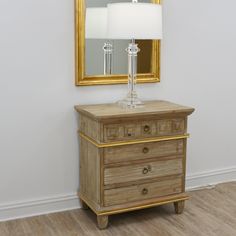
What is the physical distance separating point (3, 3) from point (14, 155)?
3.29ft

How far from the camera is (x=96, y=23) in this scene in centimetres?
300

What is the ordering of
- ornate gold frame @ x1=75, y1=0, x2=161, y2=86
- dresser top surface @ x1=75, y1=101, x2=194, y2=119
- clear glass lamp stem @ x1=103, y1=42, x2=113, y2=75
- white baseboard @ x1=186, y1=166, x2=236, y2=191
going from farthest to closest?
white baseboard @ x1=186, y1=166, x2=236, y2=191 → clear glass lamp stem @ x1=103, y1=42, x2=113, y2=75 → ornate gold frame @ x1=75, y1=0, x2=161, y2=86 → dresser top surface @ x1=75, y1=101, x2=194, y2=119

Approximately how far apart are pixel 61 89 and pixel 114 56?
454 millimetres

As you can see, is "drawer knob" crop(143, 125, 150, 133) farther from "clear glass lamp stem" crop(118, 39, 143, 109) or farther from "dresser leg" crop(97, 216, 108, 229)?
"dresser leg" crop(97, 216, 108, 229)

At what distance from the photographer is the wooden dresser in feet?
9.04

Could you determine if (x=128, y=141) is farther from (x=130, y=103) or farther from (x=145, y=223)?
(x=145, y=223)

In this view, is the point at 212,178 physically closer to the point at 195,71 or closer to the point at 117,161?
the point at 195,71

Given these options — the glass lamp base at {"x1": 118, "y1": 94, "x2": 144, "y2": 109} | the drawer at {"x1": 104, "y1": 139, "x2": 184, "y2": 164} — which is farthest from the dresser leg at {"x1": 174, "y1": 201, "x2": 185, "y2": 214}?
the glass lamp base at {"x1": 118, "y1": 94, "x2": 144, "y2": 109}

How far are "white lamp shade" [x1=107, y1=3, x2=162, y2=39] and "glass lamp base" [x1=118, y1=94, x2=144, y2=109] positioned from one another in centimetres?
44

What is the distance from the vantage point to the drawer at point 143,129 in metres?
2.74

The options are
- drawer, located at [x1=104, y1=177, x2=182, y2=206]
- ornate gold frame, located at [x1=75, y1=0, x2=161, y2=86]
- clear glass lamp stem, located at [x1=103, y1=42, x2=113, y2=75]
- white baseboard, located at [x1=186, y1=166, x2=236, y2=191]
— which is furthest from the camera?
white baseboard, located at [x1=186, y1=166, x2=236, y2=191]

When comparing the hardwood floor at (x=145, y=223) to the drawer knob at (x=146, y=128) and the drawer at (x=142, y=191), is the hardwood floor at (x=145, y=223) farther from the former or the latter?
the drawer knob at (x=146, y=128)

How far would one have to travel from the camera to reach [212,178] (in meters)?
3.67

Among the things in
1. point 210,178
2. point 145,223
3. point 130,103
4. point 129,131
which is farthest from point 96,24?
point 210,178
